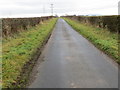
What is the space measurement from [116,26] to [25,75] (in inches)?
580

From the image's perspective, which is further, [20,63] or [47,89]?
[20,63]

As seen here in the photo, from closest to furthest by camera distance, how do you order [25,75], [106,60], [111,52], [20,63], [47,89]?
[47,89]
[25,75]
[20,63]
[106,60]
[111,52]

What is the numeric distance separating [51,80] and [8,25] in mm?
13432

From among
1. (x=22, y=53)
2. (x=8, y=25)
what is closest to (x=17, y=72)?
(x=22, y=53)

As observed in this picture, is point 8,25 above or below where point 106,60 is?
above

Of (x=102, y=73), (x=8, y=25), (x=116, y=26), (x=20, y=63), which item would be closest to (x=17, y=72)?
(x=20, y=63)

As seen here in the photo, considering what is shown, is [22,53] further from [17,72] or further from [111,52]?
[111,52]

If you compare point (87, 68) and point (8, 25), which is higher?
point (8, 25)

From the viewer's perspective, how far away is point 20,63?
9469 mm

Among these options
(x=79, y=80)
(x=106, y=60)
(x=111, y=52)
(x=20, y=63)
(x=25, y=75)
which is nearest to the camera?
(x=79, y=80)

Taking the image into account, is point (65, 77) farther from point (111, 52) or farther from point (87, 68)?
point (111, 52)

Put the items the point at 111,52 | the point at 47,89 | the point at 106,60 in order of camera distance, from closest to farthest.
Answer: the point at 47,89
the point at 106,60
the point at 111,52

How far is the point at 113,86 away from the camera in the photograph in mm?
6512

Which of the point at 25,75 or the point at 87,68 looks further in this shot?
the point at 87,68
